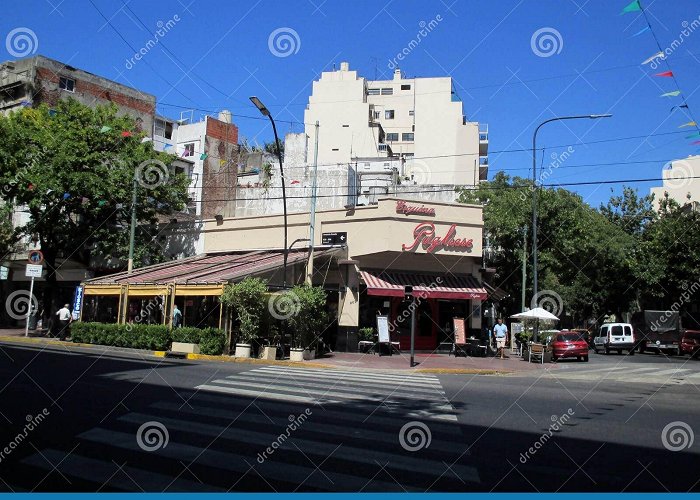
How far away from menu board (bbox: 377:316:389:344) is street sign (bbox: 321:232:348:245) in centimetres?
416

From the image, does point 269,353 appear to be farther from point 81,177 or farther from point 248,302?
point 81,177

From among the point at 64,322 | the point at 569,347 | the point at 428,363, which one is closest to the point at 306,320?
the point at 428,363

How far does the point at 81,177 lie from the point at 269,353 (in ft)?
48.6

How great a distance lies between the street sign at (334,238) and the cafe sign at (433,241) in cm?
281

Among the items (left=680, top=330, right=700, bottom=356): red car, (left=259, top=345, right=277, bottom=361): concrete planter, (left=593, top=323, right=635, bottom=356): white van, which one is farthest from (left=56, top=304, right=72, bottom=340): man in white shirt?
(left=680, top=330, right=700, bottom=356): red car

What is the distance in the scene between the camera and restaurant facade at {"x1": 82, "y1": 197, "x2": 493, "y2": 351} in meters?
27.4

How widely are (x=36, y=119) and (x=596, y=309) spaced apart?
46891mm

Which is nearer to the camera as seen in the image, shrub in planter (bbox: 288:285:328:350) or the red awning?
shrub in planter (bbox: 288:285:328:350)

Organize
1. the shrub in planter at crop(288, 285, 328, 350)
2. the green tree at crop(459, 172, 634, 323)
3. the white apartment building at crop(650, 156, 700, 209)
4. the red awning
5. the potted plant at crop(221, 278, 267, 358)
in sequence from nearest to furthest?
1. the potted plant at crop(221, 278, 267, 358)
2. the shrub in planter at crop(288, 285, 328, 350)
3. the red awning
4. the green tree at crop(459, 172, 634, 323)
5. the white apartment building at crop(650, 156, 700, 209)

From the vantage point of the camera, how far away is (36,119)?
3170cm

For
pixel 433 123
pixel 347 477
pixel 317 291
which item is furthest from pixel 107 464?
pixel 433 123

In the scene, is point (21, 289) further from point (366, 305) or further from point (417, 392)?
point (417, 392)

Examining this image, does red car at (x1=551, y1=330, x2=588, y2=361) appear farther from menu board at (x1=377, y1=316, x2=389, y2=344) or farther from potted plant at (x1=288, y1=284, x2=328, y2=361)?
potted plant at (x1=288, y1=284, x2=328, y2=361)

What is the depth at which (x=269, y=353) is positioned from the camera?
2278 centimetres
